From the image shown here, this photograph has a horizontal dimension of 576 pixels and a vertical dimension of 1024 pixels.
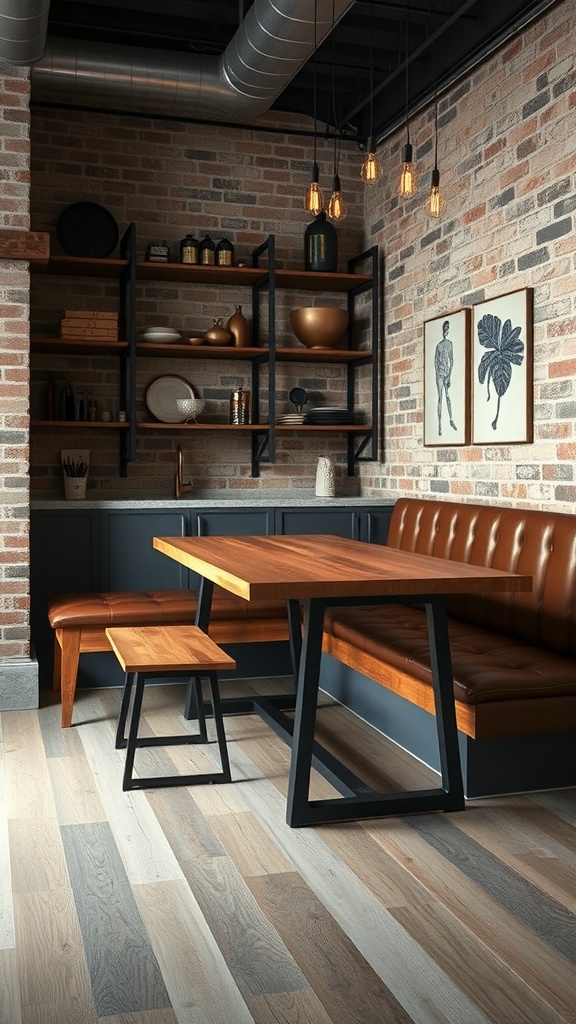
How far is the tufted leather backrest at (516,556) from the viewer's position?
3662mm

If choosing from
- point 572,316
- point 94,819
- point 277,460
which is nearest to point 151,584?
point 277,460

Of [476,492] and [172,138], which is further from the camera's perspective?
[172,138]

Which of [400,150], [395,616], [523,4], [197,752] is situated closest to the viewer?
[197,752]

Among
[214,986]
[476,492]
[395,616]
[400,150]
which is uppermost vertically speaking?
[400,150]

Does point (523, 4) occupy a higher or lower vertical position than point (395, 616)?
higher

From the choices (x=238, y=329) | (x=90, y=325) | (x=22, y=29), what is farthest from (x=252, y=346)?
(x=22, y=29)

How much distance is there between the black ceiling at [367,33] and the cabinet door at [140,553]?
2.42m

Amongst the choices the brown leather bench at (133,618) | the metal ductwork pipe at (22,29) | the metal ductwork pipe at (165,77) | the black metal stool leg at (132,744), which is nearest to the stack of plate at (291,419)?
the brown leather bench at (133,618)

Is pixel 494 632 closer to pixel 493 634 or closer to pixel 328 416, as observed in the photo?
pixel 493 634

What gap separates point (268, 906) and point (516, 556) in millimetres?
1972

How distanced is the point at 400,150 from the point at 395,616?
2781mm

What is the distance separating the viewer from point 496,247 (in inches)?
180

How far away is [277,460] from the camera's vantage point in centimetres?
607

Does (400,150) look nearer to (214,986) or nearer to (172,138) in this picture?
(172,138)
